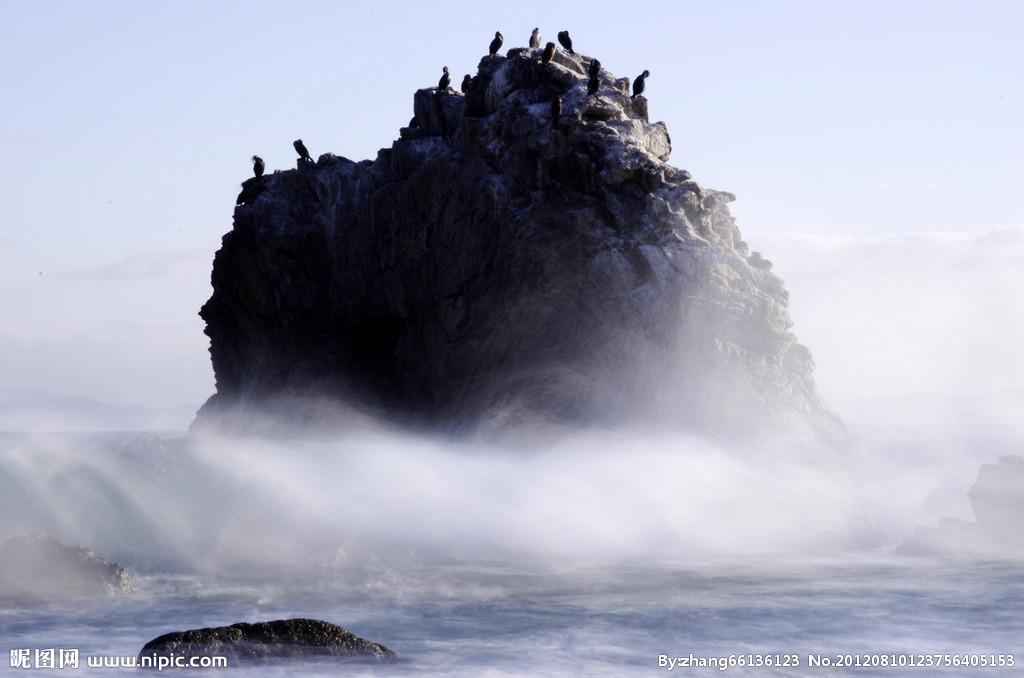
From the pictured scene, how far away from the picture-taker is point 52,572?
15227 mm

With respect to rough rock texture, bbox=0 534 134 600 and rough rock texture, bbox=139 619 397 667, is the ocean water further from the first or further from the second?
rough rock texture, bbox=0 534 134 600

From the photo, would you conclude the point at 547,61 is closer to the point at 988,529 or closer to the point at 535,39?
the point at 535,39

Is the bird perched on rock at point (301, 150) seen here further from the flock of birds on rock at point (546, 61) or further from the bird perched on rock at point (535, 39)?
the bird perched on rock at point (535, 39)

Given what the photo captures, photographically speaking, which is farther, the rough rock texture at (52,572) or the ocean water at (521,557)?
the rough rock texture at (52,572)

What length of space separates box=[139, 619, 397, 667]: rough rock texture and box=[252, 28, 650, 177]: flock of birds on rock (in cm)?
1515

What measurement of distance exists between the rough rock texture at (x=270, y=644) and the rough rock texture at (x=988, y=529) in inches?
→ 506

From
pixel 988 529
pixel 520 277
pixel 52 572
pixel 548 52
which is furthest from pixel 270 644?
pixel 548 52

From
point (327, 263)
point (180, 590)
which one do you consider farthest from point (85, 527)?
point (327, 263)

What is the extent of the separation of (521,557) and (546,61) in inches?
491

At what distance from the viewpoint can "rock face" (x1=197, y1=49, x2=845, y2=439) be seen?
21.2m

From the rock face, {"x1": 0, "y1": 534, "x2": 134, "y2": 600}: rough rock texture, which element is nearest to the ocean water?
{"x1": 0, "y1": 534, "x2": 134, "y2": 600}: rough rock texture

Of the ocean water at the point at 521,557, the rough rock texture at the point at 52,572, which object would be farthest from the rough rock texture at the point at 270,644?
the rough rock texture at the point at 52,572

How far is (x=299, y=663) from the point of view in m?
10.5

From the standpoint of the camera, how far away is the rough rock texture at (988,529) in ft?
63.9
